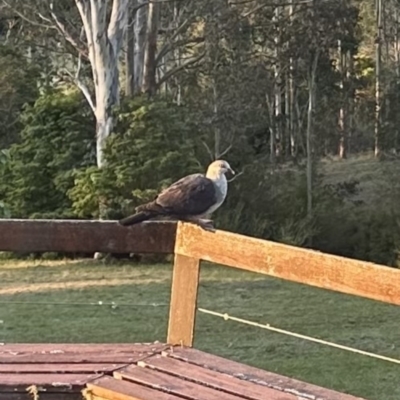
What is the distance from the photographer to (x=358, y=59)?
770 inches

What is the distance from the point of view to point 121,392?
7.95ft

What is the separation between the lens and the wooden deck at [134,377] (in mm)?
2455

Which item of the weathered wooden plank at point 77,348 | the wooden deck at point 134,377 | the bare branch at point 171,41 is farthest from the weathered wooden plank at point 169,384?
the bare branch at point 171,41

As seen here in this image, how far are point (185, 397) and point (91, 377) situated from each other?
0.27 m

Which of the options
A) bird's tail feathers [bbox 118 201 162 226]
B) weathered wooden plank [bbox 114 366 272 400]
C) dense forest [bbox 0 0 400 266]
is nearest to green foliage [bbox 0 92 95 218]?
dense forest [bbox 0 0 400 266]

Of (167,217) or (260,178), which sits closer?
(167,217)

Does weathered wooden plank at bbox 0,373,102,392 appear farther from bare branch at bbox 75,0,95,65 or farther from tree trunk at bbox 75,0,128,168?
bare branch at bbox 75,0,95,65

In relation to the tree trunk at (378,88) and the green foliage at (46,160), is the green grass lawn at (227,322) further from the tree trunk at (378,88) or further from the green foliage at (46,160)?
the tree trunk at (378,88)

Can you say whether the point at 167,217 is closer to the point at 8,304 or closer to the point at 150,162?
the point at 8,304

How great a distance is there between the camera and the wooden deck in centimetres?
246

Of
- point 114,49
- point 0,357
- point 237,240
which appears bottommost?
point 0,357

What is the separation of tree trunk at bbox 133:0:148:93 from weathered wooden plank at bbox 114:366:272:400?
43.5ft

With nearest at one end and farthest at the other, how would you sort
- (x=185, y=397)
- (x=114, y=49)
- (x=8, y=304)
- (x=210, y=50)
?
(x=185, y=397) < (x=8, y=304) < (x=114, y=49) < (x=210, y=50)

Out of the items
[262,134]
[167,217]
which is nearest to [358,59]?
[262,134]
